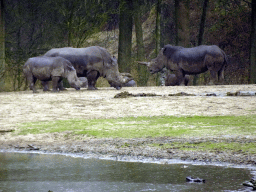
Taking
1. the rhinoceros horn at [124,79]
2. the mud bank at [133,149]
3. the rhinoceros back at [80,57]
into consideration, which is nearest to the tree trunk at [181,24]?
the rhinoceros horn at [124,79]

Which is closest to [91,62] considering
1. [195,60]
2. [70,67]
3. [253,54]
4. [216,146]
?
[70,67]

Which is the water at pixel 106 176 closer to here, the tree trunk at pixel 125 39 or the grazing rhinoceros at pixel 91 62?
the grazing rhinoceros at pixel 91 62

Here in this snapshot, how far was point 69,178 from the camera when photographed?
17.1 ft

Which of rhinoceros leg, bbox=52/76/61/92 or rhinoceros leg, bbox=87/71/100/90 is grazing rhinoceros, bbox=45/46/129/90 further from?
rhinoceros leg, bbox=52/76/61/92

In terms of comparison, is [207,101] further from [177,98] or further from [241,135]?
[241,135]

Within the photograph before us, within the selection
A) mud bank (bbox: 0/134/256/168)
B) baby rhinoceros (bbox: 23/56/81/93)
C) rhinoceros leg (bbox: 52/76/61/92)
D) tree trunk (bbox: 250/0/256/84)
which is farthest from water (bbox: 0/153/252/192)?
tree trunk (bbox: 250/0/256/84)

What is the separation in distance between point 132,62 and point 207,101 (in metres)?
9.61

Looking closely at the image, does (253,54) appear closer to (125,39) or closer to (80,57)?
(125,39)

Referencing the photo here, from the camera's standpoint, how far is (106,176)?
5305 millimetres

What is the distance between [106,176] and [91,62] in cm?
985

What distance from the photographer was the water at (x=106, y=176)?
4759mm

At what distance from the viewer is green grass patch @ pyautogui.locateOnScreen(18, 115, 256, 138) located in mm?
7598

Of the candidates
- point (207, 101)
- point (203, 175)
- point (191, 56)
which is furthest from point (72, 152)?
point (191, 56)

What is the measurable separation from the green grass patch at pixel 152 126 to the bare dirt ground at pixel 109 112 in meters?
0.31
